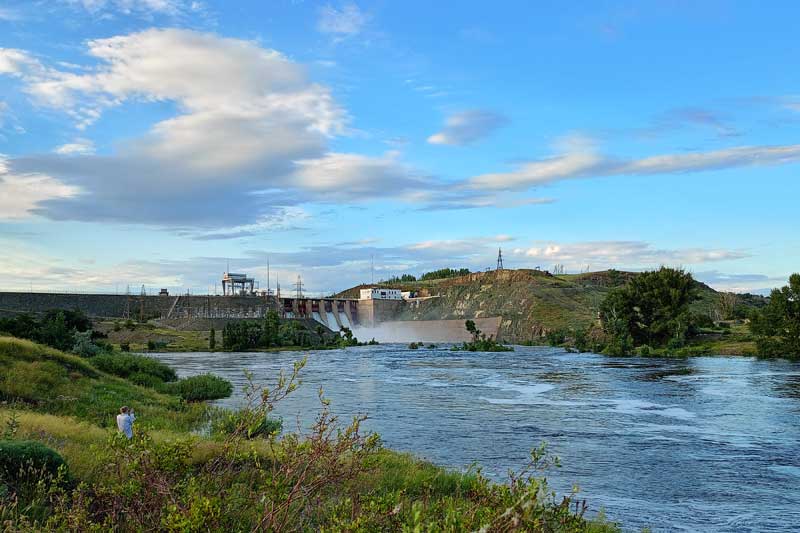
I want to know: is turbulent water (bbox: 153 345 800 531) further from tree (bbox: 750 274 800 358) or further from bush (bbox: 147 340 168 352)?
bush (bbox: 147 340 168 352)

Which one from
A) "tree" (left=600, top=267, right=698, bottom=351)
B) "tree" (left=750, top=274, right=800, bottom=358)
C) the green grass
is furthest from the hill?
the green grass

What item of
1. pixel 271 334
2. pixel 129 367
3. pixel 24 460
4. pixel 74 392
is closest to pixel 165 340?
pixel 271 334

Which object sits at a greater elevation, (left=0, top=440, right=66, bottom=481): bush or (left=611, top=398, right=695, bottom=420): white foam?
(left=0, top=440, right=66, bottom=481): bush

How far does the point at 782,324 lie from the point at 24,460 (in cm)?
6434

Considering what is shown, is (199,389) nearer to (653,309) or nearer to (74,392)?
(74,392)

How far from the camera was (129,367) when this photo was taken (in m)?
39.8

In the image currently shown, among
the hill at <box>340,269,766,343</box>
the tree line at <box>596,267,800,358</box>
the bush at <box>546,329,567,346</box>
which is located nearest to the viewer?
the tree line at <box>596,267,800,358</box>

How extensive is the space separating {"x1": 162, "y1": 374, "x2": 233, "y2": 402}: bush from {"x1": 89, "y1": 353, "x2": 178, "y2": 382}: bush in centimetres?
343

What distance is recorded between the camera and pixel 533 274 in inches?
6722

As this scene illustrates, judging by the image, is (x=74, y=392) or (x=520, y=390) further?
(x=520, y=390)

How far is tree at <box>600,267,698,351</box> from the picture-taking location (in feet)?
245

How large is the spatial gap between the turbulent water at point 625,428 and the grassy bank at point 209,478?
2.39 meters

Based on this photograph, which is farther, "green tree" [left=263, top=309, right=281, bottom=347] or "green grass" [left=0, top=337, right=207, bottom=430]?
"green tree" [left=263, top=309, right=281, bottom=347]

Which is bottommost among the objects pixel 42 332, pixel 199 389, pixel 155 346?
pixel 155 346
